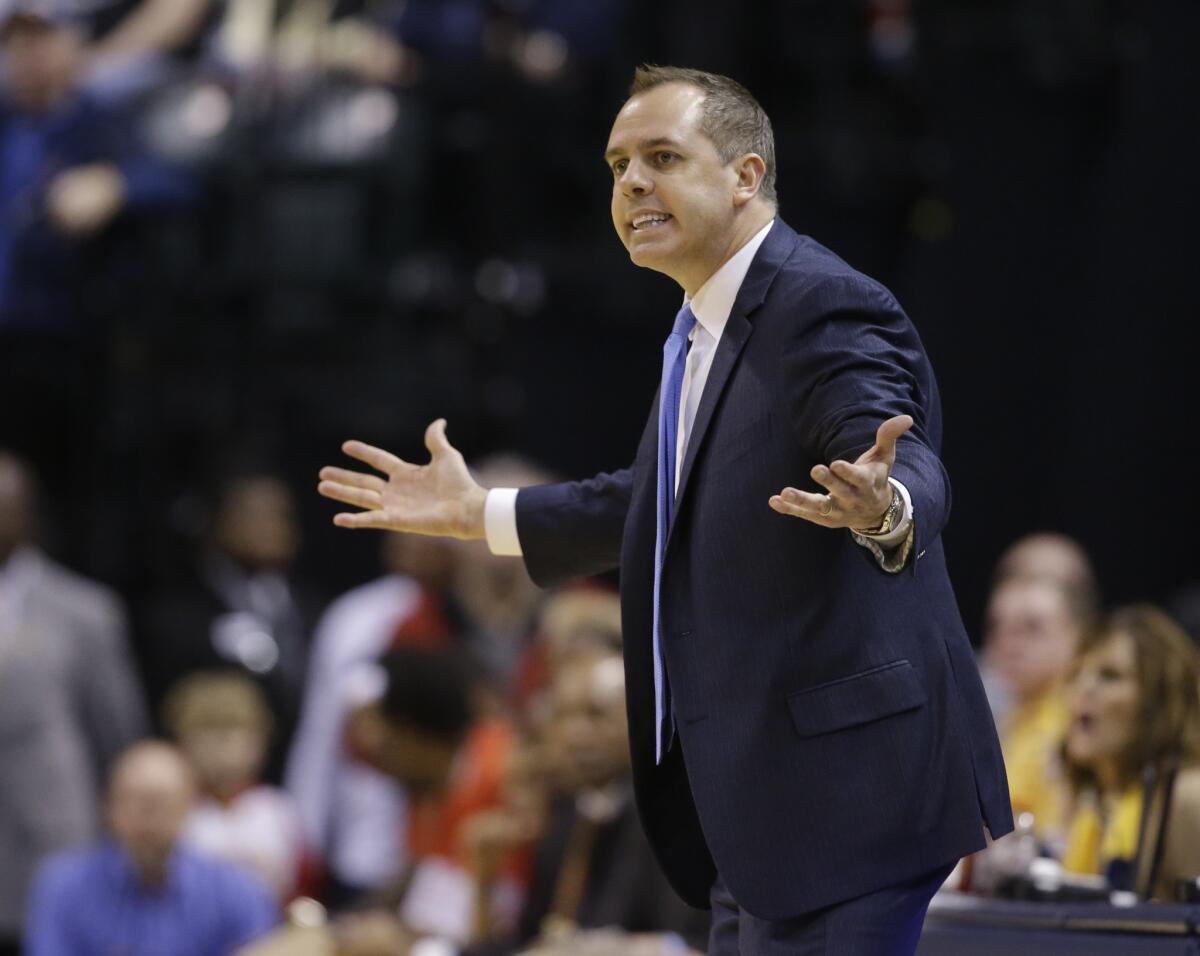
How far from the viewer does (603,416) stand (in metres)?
6.97

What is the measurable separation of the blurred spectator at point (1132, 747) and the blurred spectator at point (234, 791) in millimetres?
Result: 2637

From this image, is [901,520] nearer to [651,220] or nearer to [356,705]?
[651,220]

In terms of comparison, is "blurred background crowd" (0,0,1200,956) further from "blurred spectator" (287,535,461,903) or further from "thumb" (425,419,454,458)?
"thumb" (425,419,454,458)

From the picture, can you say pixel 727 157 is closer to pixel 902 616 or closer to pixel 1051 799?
pixel 902 616

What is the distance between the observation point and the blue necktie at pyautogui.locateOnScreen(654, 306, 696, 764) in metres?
2.49

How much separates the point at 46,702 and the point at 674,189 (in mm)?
3861

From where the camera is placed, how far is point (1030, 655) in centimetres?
485

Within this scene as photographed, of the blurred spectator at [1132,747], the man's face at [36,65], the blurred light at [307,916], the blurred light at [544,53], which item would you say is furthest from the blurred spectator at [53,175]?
the blurred spectator at [1132,747]

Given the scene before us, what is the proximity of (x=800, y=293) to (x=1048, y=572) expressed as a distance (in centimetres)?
294

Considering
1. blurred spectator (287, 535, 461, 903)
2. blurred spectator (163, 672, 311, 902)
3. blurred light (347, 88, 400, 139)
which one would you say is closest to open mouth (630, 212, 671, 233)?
blurred spectator (287, 535, 461, 903)

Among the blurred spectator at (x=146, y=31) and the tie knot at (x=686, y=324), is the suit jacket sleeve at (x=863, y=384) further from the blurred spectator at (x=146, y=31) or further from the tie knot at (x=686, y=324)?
the blurred spectator at (x=146, y=31)

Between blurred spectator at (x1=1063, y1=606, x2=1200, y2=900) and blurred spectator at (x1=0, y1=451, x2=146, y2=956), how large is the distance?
307 cm

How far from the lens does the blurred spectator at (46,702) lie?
18.9 ft

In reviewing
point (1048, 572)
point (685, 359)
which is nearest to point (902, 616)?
point (685, 359)
